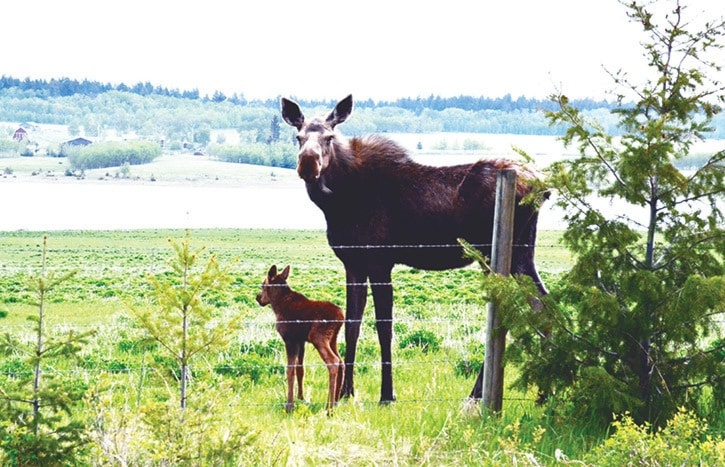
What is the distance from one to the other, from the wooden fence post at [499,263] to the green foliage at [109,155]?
170 feet

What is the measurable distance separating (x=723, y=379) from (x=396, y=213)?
131 inches

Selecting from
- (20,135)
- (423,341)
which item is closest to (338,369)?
(423,341)

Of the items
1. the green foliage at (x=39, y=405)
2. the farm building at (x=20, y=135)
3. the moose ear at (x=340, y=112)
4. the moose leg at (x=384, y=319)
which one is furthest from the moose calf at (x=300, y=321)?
the farm building at (x=20, y=135)

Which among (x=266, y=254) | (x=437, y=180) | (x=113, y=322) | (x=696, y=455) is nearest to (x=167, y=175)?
(x=266, y=254)

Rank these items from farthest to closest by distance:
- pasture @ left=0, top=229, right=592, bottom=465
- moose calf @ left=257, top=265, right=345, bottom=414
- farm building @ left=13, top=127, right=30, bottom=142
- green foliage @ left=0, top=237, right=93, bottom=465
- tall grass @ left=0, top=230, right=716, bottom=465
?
farm building @ left=13, top=127, right=30, bottom=142 → moose calf @ left=257, top=265, right=345, bottom=414 → pasture @ left=0, top=229, right=592, bottom=465 → tall grass @ left=0, top=230, right=716, bottom=465 → green foliage @ left=0, top=237, right=93, bottom=465

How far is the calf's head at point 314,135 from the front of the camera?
8.30m

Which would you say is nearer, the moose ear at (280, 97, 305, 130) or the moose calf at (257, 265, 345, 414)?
the moose calf at (257, 265, 345, 414)

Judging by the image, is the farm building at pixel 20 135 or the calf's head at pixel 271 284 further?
the farm building at pixel 20 135

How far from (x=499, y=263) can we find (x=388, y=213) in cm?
165

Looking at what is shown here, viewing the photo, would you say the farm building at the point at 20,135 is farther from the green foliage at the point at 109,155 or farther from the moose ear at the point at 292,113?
the moose ear at the point at 292,113

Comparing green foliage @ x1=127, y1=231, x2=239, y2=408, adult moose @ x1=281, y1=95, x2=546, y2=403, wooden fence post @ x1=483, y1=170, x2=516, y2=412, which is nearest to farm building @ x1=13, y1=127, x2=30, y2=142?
adult moose @ x1=281, y1=95, x2=546, y2=403

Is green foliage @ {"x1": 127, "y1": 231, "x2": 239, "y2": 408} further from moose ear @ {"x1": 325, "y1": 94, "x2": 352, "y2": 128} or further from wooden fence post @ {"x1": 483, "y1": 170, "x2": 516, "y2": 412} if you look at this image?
moose ear @ {"x1": 325, "y1": 94, "x2": 352, "y2": 128}

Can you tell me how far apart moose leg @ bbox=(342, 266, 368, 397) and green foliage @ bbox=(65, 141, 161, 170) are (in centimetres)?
5047

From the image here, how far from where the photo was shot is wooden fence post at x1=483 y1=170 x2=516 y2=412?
777 cm
